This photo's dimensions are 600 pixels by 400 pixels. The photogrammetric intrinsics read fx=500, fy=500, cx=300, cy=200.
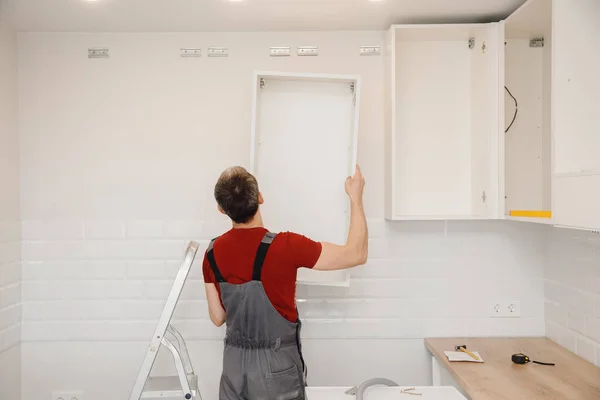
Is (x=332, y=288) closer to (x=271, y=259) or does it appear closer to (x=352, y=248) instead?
(x=352, y=248)

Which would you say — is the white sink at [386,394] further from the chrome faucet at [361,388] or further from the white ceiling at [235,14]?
the white ceiling at [235,14]

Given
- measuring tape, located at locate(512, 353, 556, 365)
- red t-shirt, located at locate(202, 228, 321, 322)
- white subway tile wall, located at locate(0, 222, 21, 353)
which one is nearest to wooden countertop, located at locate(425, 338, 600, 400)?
measuring tape, located at locate(512, 353, 556, 365)

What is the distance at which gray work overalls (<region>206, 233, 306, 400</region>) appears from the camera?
2.02m

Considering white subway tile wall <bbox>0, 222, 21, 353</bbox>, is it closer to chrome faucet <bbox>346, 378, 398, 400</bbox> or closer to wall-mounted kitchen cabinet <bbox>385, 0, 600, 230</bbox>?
chrome faucet <bbox>346, 378, 398, 400</bbox>

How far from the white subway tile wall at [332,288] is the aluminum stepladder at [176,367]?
360 millimetres

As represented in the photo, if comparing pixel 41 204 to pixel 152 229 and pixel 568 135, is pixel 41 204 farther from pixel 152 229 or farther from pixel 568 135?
pixel 568 135

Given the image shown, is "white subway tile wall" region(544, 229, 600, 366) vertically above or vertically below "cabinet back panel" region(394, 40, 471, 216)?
below

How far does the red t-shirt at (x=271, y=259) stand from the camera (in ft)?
6.57

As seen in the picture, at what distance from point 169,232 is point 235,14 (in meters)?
1.22

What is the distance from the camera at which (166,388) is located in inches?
94.0

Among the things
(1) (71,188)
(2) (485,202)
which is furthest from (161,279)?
(2) (485,202)

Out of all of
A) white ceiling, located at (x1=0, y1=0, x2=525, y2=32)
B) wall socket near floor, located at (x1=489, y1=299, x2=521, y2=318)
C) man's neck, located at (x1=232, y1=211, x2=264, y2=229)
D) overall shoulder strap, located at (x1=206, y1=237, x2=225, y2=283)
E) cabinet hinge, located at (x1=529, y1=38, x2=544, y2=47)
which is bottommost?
wall socket near floor, located at (x1=489, y1=299, x2=521, y2=318)

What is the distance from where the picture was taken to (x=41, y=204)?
2803 millimetres

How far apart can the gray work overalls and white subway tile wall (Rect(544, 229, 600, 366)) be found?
1.39 m
